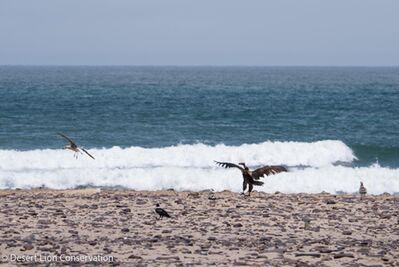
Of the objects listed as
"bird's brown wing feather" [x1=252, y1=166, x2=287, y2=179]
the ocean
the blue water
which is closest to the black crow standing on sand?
"bird's brown wing feather" [x1=252, y1=166, x2=287, y2=179]


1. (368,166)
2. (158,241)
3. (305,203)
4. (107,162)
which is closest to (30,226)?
(158,241)

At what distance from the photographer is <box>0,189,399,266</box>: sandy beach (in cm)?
1095

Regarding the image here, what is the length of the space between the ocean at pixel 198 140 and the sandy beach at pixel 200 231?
7127 millimetres

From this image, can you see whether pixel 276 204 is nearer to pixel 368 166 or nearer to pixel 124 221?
pixel 124 221

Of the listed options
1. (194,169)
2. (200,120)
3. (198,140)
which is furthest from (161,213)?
(200,120)

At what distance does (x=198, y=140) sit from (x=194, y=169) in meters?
9.66

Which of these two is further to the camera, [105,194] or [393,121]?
[393,121]

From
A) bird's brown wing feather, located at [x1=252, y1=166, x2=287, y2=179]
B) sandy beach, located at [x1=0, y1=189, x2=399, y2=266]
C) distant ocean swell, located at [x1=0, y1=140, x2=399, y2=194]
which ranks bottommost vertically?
distant ocean swell, located at [x1=0, y1=140, x2=399, y2=194]

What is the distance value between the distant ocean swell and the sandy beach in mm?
6533

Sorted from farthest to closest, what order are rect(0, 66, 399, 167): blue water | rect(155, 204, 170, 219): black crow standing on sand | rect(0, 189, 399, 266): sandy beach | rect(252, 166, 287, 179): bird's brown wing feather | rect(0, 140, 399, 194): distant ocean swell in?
rect(0, 66, 399, 167): blue water, rect(0, 140, 399, 194): distant ocean swell, rect(252, 166, 287, 179): bird's brown wing feather, rect(155, 204, 170, 219): black crow standing on sand, rect(0, 189, 399, 266): sandy beach

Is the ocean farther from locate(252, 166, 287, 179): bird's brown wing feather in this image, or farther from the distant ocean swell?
locate(252, 166, 287, 179): bird's brown wing feather

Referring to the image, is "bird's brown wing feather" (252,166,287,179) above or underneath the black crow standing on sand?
above

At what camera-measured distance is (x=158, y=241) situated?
12.0 metres

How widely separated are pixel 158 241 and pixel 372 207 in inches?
233
